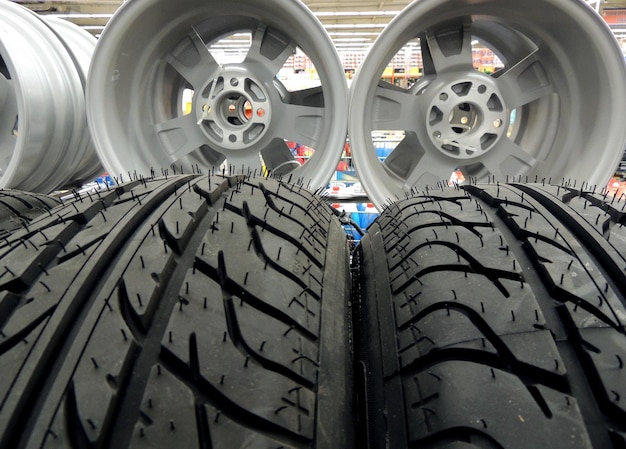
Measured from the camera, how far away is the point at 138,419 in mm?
528

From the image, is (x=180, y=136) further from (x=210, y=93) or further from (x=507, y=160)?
(x=507, y=160)

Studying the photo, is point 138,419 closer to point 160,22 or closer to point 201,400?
point 201,400

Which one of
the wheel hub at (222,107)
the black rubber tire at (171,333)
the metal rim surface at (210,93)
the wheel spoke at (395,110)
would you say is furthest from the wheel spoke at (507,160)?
the black rubber tire at (171,333)

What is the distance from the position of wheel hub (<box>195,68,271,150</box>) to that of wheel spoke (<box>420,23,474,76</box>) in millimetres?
858

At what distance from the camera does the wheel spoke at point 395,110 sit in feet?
7.41

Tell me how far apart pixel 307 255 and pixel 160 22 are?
1.89 metres

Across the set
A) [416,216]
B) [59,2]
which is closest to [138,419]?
[416,216]

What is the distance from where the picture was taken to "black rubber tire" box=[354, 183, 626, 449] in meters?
0.56

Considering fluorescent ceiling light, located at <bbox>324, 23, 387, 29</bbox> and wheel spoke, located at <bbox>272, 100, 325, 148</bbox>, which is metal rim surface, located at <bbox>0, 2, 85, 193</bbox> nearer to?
wheel spoke, located at <bbox>272, 100, 325, 148</bbox>

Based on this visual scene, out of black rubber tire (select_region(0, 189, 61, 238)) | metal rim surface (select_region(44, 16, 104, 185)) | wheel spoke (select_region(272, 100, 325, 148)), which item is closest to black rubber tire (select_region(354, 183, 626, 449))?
black rubber tire (select_region(0, 189, 61, 238))

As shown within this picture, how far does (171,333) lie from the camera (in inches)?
23.3

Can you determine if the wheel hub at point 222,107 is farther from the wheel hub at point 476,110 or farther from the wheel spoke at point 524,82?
the wheel spoke at point 524,82

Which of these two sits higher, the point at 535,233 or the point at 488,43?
the point at 488,43

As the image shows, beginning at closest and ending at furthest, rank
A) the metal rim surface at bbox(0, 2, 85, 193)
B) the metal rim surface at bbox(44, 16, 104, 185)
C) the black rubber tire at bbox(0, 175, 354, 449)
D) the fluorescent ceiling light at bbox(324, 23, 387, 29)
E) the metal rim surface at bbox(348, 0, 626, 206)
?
the black rubber tire at bbox(0, 175, 354, 449), the metal rim surface at bbox(348, 0, 626, 206), the metal rim surface at bbox(0, 2, 85, 193), the metal rim surface at bbox(44, 16, 104, 185), the fluorescent ceiling light at bbox(324, 23, 387, 29)
